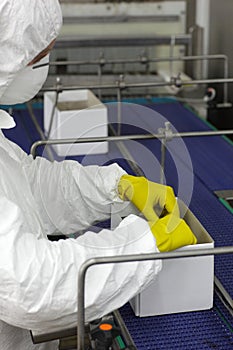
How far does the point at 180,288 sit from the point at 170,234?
14 cm

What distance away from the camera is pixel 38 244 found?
1.29 meters

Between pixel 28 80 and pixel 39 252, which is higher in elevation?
pixel 28 80

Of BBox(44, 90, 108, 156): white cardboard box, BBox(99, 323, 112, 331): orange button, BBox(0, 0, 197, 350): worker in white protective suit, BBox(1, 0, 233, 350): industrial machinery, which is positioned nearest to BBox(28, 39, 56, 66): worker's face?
BBox(0, 0, 197, 350): worker in white protective suit

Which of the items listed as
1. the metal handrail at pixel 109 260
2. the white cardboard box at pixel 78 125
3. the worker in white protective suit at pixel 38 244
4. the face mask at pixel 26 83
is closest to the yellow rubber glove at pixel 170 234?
the worker in white protective suit at pixel 38 244

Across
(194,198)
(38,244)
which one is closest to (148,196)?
(38,244)

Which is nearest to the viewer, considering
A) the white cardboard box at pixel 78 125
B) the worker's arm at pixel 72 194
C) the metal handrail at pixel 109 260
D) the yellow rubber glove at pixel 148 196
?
the metal handrail at pixel 109 260

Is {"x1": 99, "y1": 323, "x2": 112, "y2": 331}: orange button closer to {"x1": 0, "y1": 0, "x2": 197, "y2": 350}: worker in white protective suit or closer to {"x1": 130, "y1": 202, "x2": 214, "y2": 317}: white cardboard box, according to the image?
{"x1": 0, "y1": 0, "x2": 197, "y2": 350}: worker in white protective suit

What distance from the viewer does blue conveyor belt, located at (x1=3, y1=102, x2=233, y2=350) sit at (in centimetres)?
140

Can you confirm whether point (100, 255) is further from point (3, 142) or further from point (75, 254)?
point (3, 142)

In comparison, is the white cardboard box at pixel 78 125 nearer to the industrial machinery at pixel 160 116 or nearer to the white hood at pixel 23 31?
the industrial machinery at pixel 160 116

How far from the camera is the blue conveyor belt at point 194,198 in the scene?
140 cm

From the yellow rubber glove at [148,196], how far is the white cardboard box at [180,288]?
4.3 inches

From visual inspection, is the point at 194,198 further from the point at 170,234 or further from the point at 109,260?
the point at 109,260

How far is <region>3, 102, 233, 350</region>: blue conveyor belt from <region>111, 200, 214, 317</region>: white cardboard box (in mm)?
20
